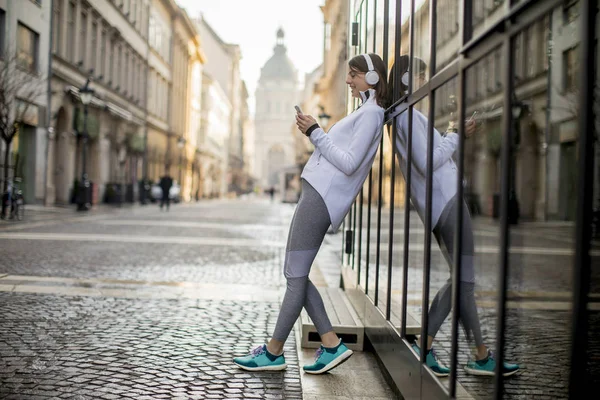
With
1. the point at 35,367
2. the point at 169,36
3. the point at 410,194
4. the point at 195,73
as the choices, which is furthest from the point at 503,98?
the point at 195,73

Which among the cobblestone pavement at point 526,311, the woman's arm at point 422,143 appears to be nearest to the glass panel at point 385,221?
the cobblestone pavement at point 526,311

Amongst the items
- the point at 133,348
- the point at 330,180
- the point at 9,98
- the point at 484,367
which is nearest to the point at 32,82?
the point at 9,98

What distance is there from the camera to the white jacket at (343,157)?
3.47 m

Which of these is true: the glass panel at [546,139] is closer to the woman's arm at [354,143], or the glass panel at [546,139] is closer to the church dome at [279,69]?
the woman's arm at [354,143]

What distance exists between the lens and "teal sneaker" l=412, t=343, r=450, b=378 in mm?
2674

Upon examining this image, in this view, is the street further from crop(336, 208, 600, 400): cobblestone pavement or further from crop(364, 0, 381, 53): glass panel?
crop(364, 0, 381, 53): glass panel

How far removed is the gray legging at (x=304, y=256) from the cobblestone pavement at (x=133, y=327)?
308 millimetres

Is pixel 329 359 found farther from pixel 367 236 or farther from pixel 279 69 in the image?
pixel 279 69

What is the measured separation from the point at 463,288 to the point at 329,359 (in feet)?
3.96

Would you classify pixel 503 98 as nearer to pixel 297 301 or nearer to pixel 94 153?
pixel 297 301

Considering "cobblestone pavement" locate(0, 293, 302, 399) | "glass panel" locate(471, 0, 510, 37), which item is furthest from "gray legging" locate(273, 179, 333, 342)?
"glass panel" locate(471, 0, 510, 37)

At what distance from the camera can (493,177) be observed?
6.85 feet

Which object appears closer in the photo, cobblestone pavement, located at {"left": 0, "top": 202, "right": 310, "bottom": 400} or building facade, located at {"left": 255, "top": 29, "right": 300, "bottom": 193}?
cobblestone pavement, located at {"left": 0, "top": 202, "right": 310, "bottom": 400}

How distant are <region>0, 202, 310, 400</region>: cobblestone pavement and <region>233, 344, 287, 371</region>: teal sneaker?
0.05m
